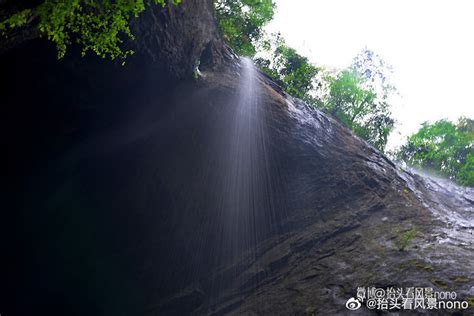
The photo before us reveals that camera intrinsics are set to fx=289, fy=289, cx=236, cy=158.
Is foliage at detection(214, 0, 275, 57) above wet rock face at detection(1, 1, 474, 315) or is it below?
above

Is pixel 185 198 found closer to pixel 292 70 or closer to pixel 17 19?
pixel 17 19

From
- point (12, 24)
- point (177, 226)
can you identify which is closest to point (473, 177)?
point (177, 226)

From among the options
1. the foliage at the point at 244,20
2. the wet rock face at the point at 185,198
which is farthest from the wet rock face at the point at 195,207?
the foliage at the point at 244,20

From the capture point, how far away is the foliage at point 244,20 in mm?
19641

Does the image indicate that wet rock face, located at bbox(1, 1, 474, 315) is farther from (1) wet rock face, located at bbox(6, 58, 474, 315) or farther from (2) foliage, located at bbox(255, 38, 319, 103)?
(2) foliage, located at bbox(255, 38, 319, 103)

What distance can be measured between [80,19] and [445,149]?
28.8 m

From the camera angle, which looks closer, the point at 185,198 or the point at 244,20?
the point at 185,198

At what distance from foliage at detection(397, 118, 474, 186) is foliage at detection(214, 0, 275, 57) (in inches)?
627

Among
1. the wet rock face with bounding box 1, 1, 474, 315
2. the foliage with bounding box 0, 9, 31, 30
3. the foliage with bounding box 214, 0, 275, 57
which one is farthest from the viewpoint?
the foliage with bounding box 214, 0, 275, 57

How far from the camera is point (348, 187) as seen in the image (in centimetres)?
1054

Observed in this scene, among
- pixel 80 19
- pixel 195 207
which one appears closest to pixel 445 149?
pixel 195 207

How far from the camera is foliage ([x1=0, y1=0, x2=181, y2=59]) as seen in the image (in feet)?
17.4

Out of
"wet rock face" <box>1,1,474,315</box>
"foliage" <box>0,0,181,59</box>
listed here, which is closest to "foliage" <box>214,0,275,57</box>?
"wet rock face" <box>1,1,474,315</box>

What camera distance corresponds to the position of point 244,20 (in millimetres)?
21781
